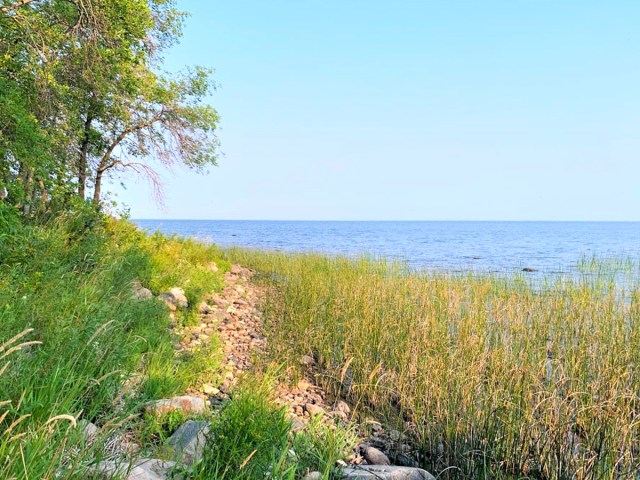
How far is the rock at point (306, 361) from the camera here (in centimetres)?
547

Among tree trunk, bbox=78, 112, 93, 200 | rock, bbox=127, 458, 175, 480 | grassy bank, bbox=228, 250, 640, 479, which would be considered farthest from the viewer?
tree trunk, bbox=78, 112, 93, 200

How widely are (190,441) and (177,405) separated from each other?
0.62m

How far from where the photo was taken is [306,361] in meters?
5.54

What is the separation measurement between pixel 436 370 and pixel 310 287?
4.34 m

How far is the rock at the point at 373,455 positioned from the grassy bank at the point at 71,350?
1.67 m

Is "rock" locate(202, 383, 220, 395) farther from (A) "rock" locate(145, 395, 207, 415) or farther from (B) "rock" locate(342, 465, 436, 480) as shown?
(B) "rock" locate(342, 465, 436, 480)

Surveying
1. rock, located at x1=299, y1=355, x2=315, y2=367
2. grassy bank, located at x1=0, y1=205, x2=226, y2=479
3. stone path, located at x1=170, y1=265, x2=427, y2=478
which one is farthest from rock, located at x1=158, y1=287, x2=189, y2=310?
rock, located at x1=299, y1=355, x2=315, y2=367

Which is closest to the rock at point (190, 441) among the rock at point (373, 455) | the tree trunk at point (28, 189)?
the rock at point (373, 455)

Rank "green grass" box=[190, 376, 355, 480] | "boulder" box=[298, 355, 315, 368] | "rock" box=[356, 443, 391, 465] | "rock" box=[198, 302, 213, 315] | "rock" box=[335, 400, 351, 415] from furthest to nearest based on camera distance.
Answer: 1. "rock" box=[198, 302, 213, 315]
2. "boulder" box=[298, 355, 315, 368]
3. "rock" box=[335, 400, 351, 415]
4. "rock" box=[356, 443, 391, 465]
5. "green grass" box=[190, 376, 355, 480]

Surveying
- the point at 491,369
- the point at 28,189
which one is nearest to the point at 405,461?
the point at 491,369

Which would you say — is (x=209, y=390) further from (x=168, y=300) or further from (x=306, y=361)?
(x=168, y=300)

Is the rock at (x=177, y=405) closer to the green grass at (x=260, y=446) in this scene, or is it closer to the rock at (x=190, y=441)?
the rock at (x=190, y=441)

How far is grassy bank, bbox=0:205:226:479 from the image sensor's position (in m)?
1.69

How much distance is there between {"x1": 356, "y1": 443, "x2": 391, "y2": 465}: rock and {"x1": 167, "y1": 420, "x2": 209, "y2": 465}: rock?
140cm
